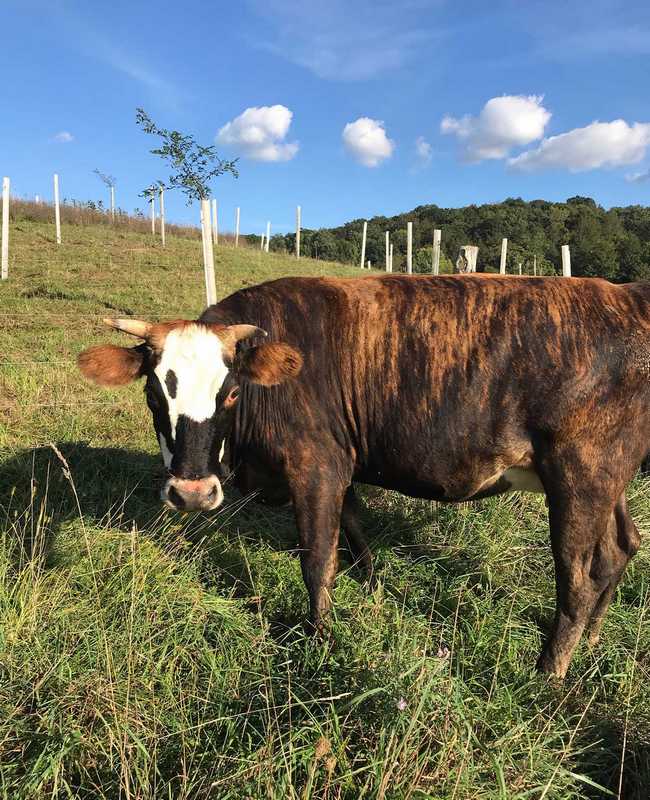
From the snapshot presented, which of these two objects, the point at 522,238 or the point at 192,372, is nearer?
the point at 192,372

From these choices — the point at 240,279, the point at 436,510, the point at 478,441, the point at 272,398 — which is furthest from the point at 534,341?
the point at 240,279

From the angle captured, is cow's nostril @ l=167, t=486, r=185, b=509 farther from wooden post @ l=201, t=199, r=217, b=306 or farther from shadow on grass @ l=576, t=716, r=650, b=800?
wooden post @ l=201, t=199, r=217, b=306

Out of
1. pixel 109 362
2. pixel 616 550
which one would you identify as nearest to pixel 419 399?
pixel 616 550

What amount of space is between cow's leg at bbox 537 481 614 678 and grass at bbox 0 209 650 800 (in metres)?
0.15

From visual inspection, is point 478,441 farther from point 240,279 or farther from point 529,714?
point 240,279

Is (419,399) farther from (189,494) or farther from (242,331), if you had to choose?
(189,494)

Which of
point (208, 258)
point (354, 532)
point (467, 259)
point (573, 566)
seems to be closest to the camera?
point (573, 566)

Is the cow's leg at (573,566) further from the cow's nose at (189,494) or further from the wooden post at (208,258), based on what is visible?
the wooden post at (208,258)

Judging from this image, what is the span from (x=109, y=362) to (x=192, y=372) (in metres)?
0.57

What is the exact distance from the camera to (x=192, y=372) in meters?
2.61

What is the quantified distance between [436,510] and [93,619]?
2.46 meters

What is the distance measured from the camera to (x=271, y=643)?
258 cm

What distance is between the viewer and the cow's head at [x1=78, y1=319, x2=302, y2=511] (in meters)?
2.57

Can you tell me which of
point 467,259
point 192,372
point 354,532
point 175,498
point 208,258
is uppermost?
point 208,258
